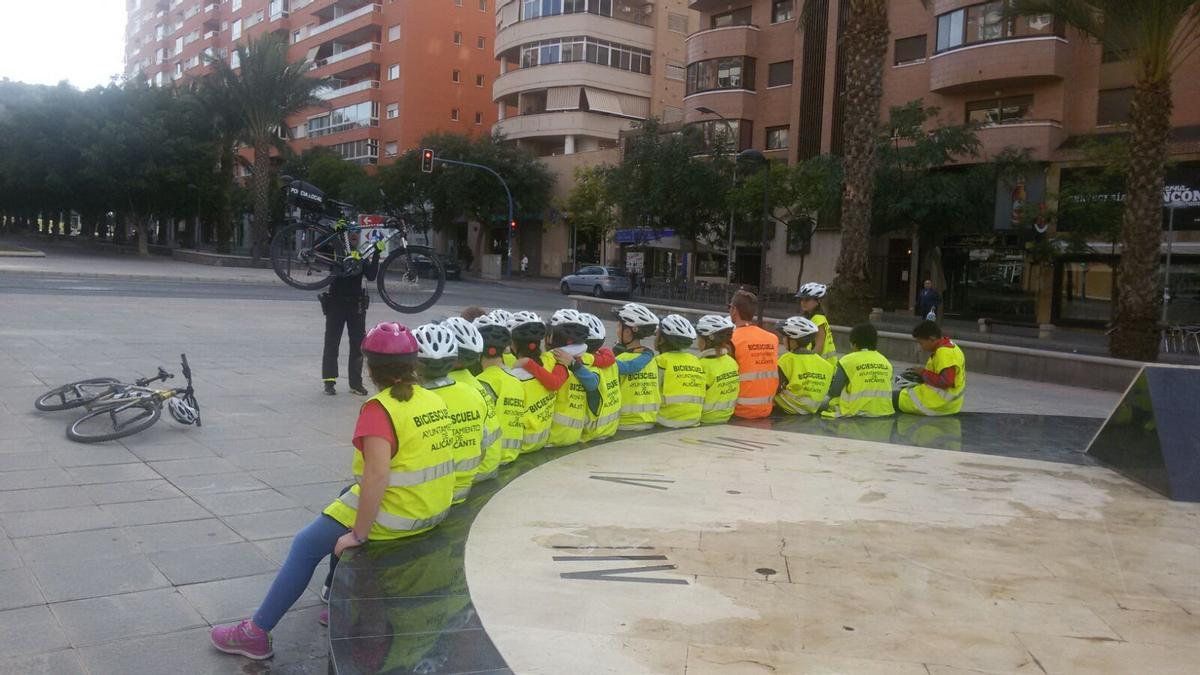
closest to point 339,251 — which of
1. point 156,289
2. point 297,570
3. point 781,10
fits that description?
point 297,570

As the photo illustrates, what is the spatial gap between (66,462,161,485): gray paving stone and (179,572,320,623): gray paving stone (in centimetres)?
219

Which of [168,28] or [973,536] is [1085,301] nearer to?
[973,536]

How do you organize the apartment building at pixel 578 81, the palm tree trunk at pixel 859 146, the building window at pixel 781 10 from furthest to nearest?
the apartment building at pixel 578 81 < the building window at pixel 781 10 < the palm tree trunk at pixel 859 146

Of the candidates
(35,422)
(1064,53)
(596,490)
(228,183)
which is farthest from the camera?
(228,183)

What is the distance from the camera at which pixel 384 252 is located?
12125 mm

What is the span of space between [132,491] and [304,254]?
269 inches

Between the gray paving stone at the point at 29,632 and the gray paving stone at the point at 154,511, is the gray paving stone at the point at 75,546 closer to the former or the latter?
the gray paving stone at the point at 154,511

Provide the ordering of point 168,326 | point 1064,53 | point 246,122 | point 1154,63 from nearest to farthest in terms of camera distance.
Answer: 1. point 168,326
2. point 1154,63
3. point 1064,53
4. point 246,122

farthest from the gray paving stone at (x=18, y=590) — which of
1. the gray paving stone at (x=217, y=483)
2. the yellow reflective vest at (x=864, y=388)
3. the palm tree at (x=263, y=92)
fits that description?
the palm tree at (x=263, y=92)

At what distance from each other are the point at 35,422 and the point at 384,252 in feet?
16.6

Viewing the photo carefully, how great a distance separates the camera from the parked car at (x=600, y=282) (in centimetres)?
4209

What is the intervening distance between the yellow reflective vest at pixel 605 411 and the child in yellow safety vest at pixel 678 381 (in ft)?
2.19

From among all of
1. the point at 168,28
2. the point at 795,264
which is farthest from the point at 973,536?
the point at 168,28

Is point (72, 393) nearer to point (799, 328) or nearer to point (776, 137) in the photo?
point (799, 328)
